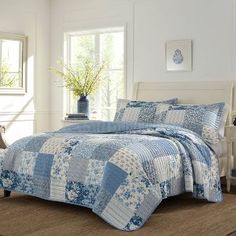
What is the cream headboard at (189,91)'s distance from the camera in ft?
20.4

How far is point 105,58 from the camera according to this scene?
24.6 feet

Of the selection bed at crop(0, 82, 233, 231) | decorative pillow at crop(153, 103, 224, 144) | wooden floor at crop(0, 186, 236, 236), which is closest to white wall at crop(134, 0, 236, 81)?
decorative pillow at crop(153, 103, 224, 144)

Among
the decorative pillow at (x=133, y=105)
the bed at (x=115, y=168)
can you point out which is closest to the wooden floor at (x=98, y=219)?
the bed at (x=115, y=168)

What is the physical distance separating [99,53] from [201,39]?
1654mm

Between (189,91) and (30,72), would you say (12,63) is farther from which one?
(189,91)

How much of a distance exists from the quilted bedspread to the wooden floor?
0.37ft

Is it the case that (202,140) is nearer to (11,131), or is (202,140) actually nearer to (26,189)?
(26,189)

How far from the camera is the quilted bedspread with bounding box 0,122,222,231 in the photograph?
423 centimetres

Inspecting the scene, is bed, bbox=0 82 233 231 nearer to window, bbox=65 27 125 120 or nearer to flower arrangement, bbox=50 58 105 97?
flower arrangement, bbox=50 58 105 97

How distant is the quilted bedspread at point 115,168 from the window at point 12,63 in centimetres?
206

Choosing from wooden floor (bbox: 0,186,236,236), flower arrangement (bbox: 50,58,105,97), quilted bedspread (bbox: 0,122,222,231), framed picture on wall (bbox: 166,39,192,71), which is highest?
framed picture on wall (bbox: 166,39,192,71)

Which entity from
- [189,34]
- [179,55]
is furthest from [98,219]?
[189,34]

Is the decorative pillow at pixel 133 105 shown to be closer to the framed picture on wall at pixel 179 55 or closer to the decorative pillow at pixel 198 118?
the decorative pillow at pixel 198 118

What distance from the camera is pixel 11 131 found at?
7.34 m
